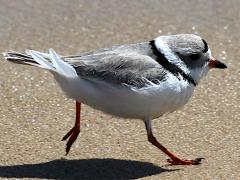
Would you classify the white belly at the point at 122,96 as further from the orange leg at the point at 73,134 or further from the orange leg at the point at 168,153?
the orange leg at the point at 73,134

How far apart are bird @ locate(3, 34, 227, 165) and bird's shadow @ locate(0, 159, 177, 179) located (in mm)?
160

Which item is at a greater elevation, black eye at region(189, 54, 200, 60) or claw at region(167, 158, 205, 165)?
black eye at region(189, 54, 200, 60)

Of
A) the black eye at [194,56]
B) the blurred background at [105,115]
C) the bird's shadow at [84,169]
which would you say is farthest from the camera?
the black eye at [194,56]

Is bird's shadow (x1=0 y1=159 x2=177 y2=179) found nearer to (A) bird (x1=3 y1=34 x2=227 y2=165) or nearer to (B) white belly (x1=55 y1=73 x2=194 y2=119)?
(A) bird (x1=3 y1=34 x2=227 y2=165)

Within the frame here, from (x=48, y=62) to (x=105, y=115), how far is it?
1.06 meters

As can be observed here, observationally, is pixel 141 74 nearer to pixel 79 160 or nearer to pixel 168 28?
pixel 79 160

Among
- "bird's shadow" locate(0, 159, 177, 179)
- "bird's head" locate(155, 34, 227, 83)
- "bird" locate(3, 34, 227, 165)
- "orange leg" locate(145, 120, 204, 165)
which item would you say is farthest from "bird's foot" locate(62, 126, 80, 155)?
"bird's head" locate(155, 34, 227, 83)

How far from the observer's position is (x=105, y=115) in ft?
19.4

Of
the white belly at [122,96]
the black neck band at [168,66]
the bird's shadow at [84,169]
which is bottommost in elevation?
the bird's shadow at [84,169]

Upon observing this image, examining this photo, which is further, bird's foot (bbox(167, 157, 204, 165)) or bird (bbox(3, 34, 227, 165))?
bird's foot (bbox(167, 157, 204, 165))

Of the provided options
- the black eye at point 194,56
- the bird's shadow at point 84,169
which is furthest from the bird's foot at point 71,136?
the black eye at point 194,56

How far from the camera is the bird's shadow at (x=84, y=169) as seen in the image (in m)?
4.94

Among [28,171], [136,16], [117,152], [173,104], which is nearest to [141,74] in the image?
[173,104]

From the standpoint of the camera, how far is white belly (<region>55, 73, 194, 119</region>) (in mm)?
4957
